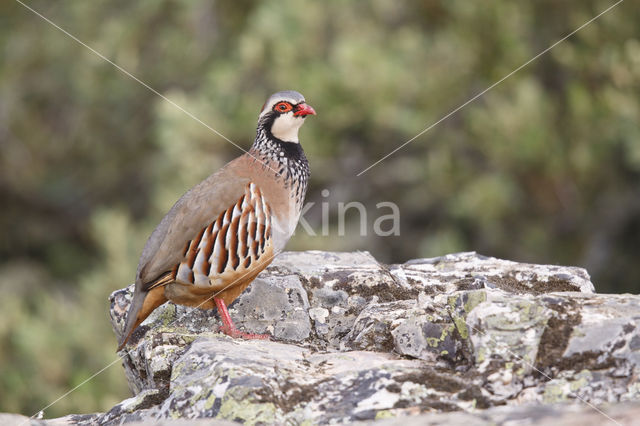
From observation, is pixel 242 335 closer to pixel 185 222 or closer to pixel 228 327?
pixel 228 327

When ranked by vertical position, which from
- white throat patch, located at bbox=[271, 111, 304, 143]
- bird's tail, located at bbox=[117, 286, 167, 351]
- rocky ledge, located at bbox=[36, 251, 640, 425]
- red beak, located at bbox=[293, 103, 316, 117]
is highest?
red beak, located at bbox=[293, 103, 316, 117]

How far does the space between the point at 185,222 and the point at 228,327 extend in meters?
0.73

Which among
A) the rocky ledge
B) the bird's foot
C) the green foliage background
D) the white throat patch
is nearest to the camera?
the rocky ledge

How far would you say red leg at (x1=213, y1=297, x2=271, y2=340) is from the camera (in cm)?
480

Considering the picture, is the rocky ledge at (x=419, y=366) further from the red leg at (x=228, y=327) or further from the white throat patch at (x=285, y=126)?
the white throat patch at (x=285, y=126)

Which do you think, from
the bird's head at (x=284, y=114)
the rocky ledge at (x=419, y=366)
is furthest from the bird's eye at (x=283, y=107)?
the rocky ledge at (x=419, y=366)

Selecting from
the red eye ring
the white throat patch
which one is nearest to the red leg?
the white throat patch

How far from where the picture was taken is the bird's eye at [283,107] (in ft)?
18.7

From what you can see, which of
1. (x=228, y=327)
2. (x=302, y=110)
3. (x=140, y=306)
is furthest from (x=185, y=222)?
(x=302, y=110)

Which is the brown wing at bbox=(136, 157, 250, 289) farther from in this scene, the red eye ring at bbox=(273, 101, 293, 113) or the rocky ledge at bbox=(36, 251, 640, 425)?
the red eye ring at bbox=(273, 101, 293, 113)

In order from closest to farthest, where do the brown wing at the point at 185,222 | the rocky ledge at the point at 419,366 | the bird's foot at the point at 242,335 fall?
1. the rocky ledge at the point at 419,366
2. the bird's foot at the point at 242,335
3. the brown wing at the point at 185,222

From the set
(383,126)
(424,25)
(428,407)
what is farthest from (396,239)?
(428,407)

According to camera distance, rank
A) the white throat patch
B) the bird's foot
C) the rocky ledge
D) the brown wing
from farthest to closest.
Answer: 1. the white throat patch
2. the brown wing
3. the bird's foot
4. the rocky ledge

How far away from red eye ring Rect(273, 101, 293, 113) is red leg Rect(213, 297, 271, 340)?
1544mm
